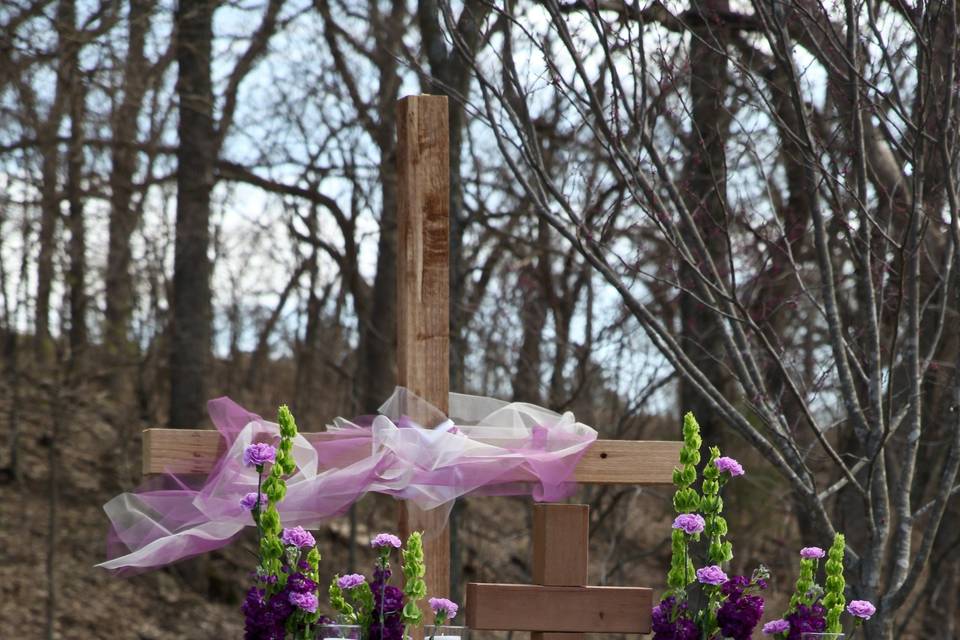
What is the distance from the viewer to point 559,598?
10.7 feet

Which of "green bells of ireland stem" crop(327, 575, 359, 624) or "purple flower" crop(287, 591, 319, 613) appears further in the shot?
"green bells of ireland stem" crop(327, 575, 359, 624)

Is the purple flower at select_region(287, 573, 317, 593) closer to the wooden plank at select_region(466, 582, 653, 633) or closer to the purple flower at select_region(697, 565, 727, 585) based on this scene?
the wooden plank at select_region(466, 582, 653, 633)

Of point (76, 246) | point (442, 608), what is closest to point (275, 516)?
point (442, 608)

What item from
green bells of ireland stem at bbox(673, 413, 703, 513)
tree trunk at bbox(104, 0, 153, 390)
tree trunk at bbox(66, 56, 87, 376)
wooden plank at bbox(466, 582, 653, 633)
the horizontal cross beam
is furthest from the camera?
tree trunk at bbox(66, 56, 87, 376)

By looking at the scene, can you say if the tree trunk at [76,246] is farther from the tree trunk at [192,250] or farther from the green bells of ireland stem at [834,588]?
the green bells of ireland stem at [834,588]

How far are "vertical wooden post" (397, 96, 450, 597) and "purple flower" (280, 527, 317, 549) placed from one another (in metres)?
1.01

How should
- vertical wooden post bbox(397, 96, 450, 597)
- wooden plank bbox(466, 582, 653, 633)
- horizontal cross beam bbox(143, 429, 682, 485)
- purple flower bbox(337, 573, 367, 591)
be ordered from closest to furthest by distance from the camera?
purple flower bbox(337, 573, 367, 591)
wooden plank bbox(466, 582, 653, 633)
horizontal cross beam bbox(143, 429, 682, 485)
vertical wooden post bbox(397, 96, 450, 597)

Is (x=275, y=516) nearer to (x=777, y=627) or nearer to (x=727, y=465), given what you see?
(x=727, y=465)

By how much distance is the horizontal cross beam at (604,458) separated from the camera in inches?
133

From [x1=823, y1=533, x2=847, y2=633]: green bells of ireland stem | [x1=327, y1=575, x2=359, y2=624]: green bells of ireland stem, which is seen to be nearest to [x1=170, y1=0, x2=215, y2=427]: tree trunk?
[x1=327, y1=575, x2=359, y2=624]: green bells of ireland stem

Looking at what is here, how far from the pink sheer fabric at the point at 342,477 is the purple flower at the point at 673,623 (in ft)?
1.87

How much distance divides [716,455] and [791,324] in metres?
6.65

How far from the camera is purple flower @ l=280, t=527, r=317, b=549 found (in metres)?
2.69

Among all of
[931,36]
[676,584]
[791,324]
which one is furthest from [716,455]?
[791,324]
